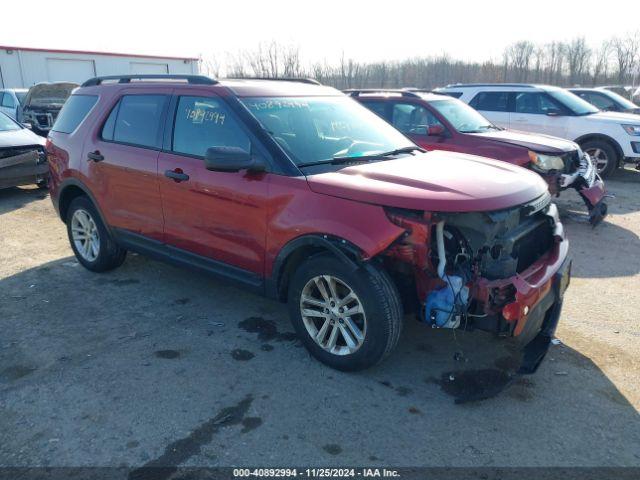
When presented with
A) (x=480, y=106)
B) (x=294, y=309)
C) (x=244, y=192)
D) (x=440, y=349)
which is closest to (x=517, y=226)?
(x=440, y=349)

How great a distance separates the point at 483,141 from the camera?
7535 mm

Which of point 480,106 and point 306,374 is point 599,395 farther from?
point 480,106

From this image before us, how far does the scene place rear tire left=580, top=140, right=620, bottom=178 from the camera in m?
10.5

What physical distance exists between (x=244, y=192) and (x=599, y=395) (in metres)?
2.76

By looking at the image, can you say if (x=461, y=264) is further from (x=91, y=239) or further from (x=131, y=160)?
(x=91, y=239)

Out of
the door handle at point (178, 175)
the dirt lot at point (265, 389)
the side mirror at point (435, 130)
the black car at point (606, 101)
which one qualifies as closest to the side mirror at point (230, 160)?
the door handle at point (178, 175)

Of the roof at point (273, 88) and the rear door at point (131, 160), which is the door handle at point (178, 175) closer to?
the rear door at point (131, 160)

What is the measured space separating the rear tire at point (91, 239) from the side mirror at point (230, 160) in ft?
6.91

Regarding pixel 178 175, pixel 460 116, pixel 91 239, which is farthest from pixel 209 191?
pixel 460 116

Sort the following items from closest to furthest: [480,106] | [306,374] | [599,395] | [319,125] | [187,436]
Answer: [187,436], [599,395], [306,374], [319,125], [480,106]

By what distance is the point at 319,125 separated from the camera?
4.22 metres

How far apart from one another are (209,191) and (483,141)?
487 centimetres

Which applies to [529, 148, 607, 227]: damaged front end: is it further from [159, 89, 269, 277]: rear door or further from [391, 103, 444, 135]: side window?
[159, 89, 269, 277]: rear door

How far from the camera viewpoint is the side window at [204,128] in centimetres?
396
